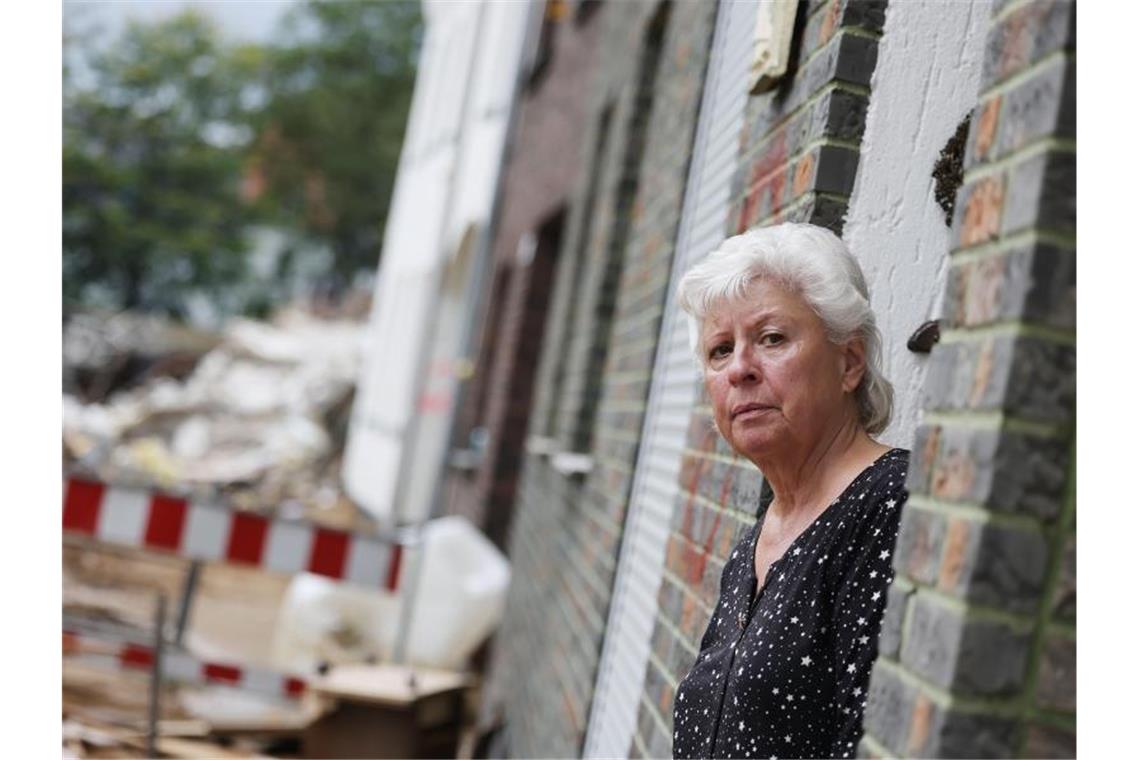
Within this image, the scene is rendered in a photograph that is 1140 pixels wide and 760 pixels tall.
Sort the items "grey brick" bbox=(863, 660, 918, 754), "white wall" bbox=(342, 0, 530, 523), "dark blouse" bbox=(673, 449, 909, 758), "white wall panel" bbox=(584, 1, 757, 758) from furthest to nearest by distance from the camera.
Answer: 1. "white wall" bbox=(342, 0, 530, 523)
2. "white wall panel" bbox=(584, 1, 757, 758)
3. "dark blouse" bbox=(673, 449, 909, 758)
4. "grey brick" bbox=(863, 660, 918, 754)

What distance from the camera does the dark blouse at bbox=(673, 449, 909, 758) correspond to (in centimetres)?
206

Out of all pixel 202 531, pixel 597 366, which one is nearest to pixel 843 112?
pixel 597 366

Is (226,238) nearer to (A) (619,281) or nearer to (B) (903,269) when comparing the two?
(A) (619,281)

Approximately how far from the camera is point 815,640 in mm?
2123

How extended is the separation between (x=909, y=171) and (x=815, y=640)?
1055 millimetres

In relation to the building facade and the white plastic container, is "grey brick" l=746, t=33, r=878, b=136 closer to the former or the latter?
the building facade

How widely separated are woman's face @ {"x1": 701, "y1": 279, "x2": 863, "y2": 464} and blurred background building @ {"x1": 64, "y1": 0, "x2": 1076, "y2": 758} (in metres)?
0.27

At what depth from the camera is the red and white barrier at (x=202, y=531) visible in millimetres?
7152

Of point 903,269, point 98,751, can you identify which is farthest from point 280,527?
point 903,269

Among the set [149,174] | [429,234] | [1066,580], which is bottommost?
[1066,580]

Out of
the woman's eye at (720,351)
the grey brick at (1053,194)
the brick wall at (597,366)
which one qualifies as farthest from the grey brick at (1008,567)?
the brick wall at (597,366)

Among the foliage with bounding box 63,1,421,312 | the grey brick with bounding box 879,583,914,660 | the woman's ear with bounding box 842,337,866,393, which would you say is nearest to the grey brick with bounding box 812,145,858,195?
the woman's ear with bounding box 842,337,866,393

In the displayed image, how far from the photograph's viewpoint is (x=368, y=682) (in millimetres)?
6840

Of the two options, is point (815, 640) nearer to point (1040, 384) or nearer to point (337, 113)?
point (1040, 384)
